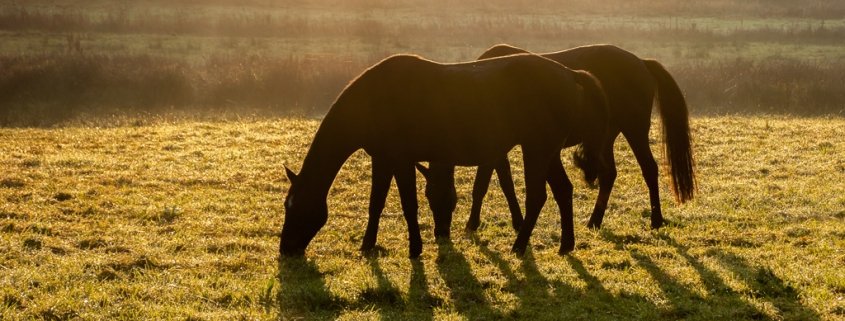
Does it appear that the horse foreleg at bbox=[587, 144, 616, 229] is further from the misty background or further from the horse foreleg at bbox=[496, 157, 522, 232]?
the misty background

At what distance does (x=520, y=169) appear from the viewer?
44.9 feet

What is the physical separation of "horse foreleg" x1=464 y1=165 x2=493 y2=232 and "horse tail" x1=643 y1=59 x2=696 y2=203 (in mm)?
2078

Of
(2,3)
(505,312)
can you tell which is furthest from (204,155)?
(2,3)

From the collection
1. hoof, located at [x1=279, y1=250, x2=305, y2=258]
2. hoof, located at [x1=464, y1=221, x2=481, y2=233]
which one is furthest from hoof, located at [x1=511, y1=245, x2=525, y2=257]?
hoof, located at [x1=279, y1=250, x2=305, y2=258]

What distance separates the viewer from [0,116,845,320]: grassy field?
6.65m

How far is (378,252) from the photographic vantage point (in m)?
8.44

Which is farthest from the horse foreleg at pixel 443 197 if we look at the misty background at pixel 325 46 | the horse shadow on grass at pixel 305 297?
the misty background at pixel 325 46

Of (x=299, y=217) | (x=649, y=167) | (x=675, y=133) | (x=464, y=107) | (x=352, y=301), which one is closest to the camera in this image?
(x=352, y=301)

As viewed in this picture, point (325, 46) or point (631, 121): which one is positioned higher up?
point (631, 121)

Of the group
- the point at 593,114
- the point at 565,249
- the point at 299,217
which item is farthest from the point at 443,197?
the point at 593,114

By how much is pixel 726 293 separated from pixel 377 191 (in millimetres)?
3116

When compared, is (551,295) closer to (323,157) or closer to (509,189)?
(323,157)

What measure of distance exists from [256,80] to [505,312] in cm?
1663

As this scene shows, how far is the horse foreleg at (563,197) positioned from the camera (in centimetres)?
827
